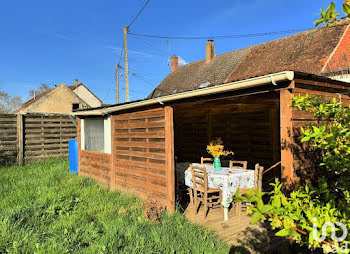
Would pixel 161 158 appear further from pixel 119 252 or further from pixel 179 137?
pixel 179 137

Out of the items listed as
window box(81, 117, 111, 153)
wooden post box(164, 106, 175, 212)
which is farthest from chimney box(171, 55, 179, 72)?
wooden post box(164, 106, 175, 212)

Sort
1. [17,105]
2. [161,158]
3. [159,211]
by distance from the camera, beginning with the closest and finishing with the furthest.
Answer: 1. [159,211]
2. [161,158]
3. [17,105]

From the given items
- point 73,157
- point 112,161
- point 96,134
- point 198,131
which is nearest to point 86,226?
point 112,161

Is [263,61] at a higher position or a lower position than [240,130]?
higher

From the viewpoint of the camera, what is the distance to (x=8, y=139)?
373 inches

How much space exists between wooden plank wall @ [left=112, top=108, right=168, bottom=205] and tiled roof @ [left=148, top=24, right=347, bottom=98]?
26.8 ft

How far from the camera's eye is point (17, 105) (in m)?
43.2

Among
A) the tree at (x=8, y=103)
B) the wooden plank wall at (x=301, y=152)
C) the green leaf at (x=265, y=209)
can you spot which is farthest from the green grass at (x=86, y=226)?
the tree at (x=8, y=103)

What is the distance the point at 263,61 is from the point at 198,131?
665 cm

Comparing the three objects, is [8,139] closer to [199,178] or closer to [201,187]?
Result: [199,178]

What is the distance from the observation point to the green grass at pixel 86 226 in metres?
3.14

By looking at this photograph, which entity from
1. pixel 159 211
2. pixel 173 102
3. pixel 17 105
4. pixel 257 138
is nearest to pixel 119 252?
pixel 159 211

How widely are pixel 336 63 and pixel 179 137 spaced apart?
7.25m

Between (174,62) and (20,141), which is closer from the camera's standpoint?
(20,141)
